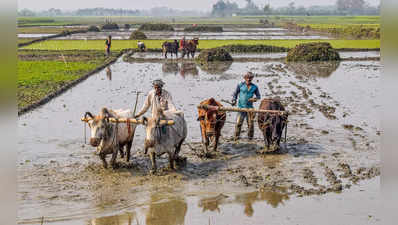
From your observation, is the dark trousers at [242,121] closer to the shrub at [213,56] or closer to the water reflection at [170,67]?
the water reflection at [170,67]

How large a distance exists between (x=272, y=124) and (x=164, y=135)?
263cm

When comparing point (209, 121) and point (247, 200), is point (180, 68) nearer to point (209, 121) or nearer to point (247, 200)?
point (209, 121)

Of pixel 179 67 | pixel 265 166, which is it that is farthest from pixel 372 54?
pixel 265 166

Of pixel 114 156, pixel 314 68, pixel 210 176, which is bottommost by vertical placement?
pixel 210 176

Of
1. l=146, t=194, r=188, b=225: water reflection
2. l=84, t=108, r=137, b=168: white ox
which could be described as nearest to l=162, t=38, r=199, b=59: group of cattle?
l=84, t=108, r=137, b=168: white ox

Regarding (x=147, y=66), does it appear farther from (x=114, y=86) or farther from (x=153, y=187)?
(x=153, y=187)

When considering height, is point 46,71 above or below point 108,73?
above

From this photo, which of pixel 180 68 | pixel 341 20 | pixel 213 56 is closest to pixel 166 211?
pixel 180 68

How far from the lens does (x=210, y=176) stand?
8.86 m

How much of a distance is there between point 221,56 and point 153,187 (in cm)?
2036

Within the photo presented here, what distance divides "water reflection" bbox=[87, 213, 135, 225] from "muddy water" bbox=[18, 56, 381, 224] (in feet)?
0.05

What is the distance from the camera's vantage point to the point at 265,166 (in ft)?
31.0

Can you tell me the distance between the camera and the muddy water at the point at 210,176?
725 centimetres

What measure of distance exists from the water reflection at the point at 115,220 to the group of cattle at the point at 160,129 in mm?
1504
